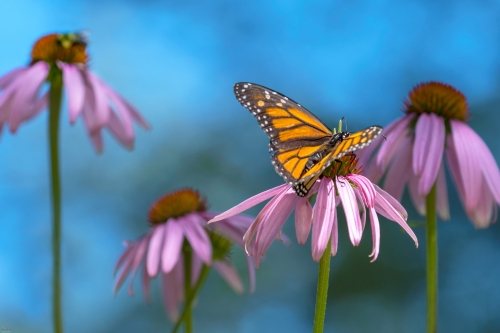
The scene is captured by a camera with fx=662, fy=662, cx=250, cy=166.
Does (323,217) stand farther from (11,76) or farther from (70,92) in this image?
(11,76)

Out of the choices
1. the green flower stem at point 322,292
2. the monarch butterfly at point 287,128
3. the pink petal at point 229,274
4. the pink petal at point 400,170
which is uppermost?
the pink petal at point 400,170

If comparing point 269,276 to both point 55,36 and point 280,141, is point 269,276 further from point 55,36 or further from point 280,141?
point 280,141

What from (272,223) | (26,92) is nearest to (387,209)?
(272,223)

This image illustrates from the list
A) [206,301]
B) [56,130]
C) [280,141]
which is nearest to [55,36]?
[56,130]

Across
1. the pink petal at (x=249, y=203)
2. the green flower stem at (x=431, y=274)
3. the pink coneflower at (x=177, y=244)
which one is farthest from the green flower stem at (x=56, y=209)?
the green flower stem at (x=431, y=274)

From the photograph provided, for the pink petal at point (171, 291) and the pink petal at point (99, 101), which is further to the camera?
the pink petal at point (171, 291)

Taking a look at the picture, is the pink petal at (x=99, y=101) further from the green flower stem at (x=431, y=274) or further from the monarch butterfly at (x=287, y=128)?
the green flower stem at (x=431, y=274)

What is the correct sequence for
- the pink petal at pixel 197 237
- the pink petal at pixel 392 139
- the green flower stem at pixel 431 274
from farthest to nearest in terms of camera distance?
the pink petal at pixel 392 139 → the pink petal at pixel 197 237 → the green flower stem at pixel 431 274

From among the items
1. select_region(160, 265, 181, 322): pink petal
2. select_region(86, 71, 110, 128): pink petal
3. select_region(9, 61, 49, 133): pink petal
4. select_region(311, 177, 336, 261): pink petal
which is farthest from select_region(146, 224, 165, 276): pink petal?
select_region(311, 177, 336, 261): pink petal
